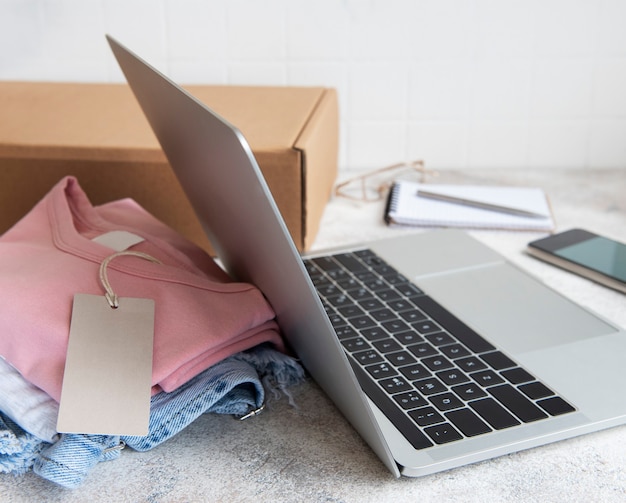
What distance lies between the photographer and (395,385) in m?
0.62

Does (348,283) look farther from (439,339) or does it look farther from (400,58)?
(400,58)

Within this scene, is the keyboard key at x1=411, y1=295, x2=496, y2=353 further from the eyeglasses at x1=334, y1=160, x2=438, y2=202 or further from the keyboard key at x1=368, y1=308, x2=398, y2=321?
the eyeglasses at x1=334, y1=160, x2=438, y2=202

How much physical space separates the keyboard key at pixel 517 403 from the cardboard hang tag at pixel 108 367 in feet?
0.88

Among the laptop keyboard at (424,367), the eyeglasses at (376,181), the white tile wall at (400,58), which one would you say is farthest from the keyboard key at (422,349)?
the white tile wall at (400,58)

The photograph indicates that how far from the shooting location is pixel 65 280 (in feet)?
2.12

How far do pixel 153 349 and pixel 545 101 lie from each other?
95 centimetres

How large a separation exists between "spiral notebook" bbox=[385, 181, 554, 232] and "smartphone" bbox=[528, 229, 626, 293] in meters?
0.07

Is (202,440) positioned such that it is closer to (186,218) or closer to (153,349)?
(153,349)

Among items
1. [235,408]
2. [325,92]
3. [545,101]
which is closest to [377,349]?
[235,408]

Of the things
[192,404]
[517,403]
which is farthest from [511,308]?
[192,404]

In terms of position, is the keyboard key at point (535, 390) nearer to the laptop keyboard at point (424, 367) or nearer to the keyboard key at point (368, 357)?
the laptop keyboard at point (424, 367)

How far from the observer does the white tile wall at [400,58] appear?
1.26 m

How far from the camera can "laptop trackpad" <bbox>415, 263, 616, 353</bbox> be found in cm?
70

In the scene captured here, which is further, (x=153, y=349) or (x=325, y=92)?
(x=325, y=92)
